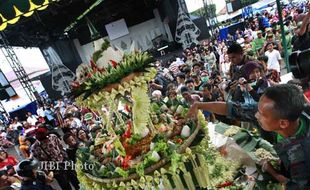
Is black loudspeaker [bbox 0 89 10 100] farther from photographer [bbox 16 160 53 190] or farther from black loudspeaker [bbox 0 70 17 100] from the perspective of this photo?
photographer [bbox 16 160 53 190]

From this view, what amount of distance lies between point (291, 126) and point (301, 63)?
0.51 m

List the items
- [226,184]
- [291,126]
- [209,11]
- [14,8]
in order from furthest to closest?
[209,11], [14,8], [226,184], [291,126]

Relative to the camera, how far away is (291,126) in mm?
1492

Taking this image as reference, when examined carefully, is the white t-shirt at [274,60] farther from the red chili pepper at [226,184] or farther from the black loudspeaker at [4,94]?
the black loudspeaker at [4,94]

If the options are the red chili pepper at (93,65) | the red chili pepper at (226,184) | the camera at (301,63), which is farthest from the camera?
the red chili pepper at (93,65)

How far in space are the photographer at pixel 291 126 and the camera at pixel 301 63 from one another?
0.34 metres

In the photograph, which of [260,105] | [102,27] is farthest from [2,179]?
[102,27]

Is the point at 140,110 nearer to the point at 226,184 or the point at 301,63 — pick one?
the point at 226,184

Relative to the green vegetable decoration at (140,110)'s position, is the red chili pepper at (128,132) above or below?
below

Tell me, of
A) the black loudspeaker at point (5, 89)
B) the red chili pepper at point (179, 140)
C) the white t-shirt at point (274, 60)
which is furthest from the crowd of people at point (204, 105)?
the black loudspeaker at point (5, 89)

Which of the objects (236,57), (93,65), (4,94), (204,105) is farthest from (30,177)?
(4,94)

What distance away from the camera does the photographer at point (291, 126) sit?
4.58 ft

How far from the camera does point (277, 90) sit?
59.1 inches

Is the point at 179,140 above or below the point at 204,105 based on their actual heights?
below
